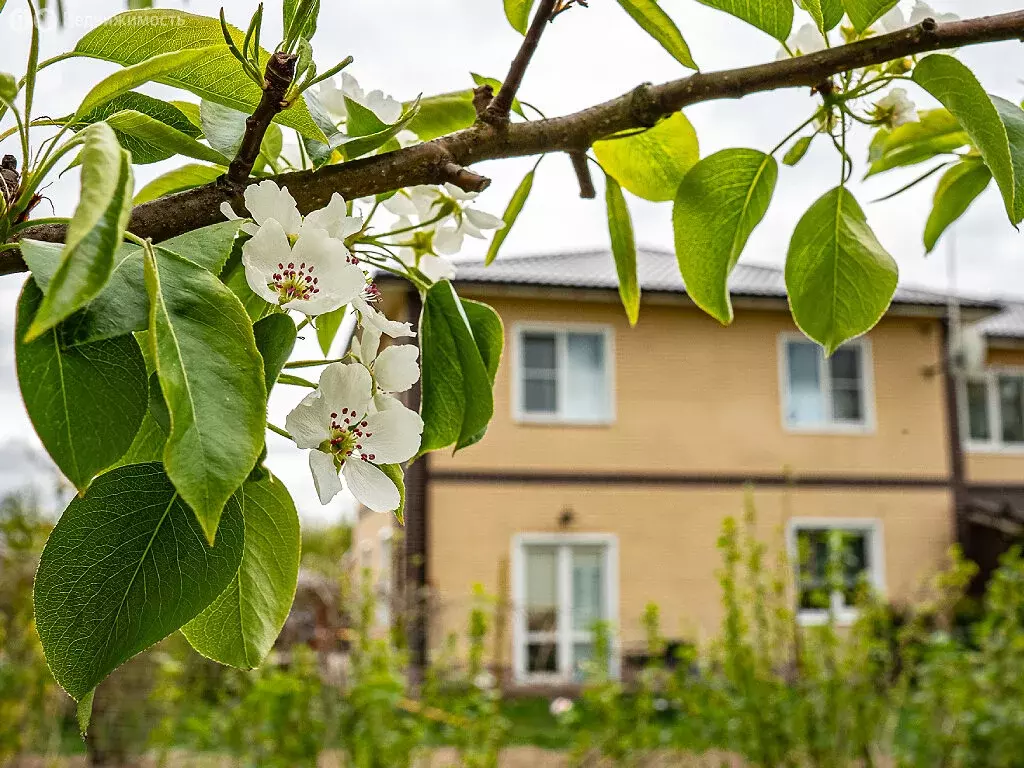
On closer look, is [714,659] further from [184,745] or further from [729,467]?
[729,467]

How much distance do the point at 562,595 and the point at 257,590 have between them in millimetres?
9187

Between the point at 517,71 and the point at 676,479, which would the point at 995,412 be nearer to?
the point at 676,479

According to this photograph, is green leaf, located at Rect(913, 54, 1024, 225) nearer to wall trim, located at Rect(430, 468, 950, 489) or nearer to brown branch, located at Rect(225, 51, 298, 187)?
brown branch, located at Rect(225, 51, 298, 187)

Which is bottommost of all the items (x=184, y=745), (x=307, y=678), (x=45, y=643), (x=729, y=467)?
(x=184, y=745)

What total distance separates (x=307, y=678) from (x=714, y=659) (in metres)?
1.62

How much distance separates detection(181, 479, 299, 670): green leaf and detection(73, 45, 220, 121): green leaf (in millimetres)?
131

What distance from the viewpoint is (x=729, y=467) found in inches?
384

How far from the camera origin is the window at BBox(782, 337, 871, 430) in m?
9.98

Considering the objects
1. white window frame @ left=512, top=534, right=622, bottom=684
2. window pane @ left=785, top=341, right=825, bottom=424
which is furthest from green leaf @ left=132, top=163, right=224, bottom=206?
window pane @ left=785, top=341, right=825, bottom=424

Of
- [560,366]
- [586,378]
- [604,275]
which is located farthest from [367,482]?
[604,275]

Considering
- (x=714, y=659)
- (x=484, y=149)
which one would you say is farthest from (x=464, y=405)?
(x=714, y=659)

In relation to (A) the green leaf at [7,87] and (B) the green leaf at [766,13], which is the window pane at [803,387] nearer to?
(B) the green leaf at [766,13]

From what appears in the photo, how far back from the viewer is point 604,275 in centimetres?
987

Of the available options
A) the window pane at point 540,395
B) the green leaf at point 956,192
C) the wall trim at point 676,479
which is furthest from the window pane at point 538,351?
the green leaf at point 956,192
